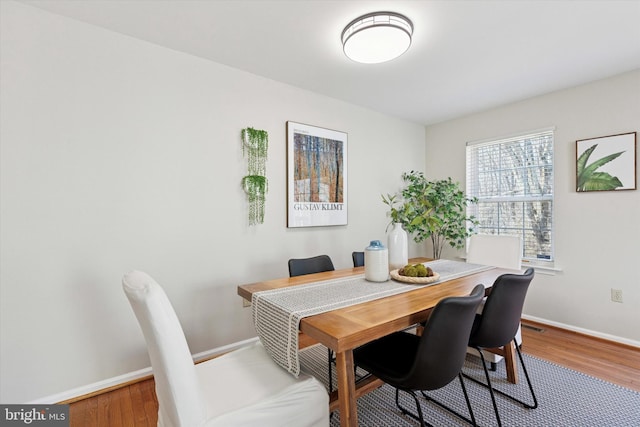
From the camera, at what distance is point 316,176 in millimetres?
3117

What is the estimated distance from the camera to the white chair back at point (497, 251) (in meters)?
2.54

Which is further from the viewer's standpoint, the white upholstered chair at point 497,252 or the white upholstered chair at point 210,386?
the white upholstered chair at point 497,252

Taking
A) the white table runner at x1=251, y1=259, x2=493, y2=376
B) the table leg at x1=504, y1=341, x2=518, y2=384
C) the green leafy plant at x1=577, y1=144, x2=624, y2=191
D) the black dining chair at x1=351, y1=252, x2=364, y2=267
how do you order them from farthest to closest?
the green leafy plant at x1=577, y1=144, x2=624, y2=191 → the black dining chair at x1=351, y1=252, x2=364, y2=267 → the table leg at x1=504, y1=341, x2=518, y2=384 → the white table runner at x1=251, y1=259, x2=493, y2=376

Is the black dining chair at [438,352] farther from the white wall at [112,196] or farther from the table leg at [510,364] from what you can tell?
the white wall at [112,196]

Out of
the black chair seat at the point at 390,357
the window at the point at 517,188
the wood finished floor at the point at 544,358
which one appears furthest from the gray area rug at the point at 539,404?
the window at the point at 517,188

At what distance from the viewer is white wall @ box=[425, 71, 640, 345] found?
2.67 metres

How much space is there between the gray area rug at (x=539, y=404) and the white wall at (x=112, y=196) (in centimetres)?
121

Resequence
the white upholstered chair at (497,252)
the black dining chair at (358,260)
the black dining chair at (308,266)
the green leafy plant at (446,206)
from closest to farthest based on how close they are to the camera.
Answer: the black dining chair at (308,266)
the white upholstered chair at (497,252)
the black dining chair at (358,260)
the green leafy plant at (446,206)

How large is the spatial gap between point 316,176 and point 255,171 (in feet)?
2.21

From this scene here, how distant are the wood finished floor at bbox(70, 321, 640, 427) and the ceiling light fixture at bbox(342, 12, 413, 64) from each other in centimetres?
259

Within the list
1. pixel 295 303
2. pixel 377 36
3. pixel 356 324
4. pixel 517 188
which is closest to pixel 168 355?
pixel 295 303

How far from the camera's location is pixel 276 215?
113 inches

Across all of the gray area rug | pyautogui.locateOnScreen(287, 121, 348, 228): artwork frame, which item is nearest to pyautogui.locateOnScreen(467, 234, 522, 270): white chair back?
the gray area rug

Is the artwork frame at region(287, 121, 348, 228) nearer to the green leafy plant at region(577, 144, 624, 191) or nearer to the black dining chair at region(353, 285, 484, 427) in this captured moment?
the black dining chair at region(353, 285, 484, 427)
